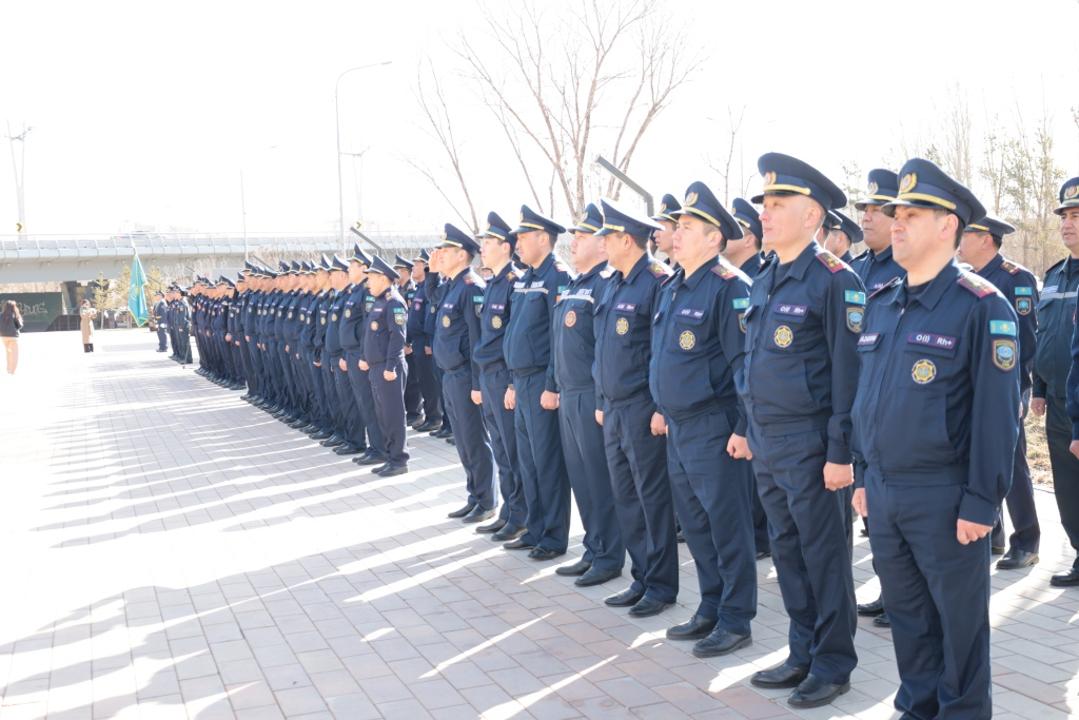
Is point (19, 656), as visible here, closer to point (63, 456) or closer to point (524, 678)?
point (524, 678)

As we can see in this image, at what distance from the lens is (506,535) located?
24.5ft

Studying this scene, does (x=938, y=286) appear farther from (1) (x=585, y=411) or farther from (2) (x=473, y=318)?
(2) (x=473, y=318)

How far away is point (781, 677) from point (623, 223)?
253 centimetres

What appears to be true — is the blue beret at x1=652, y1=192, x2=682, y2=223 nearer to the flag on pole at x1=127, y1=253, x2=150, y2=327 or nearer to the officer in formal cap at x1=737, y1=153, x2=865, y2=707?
the officer in formal cap at x1=737, y1=153, x2=865, y2=707

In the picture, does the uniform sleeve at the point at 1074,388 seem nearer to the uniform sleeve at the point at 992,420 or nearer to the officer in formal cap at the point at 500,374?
the uniform sleeve at the point at 992,420

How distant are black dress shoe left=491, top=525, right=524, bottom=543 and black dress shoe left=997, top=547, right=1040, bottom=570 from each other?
314cm

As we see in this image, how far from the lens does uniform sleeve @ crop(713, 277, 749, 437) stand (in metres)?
4.90

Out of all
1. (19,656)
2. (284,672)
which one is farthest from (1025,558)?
(19,656)

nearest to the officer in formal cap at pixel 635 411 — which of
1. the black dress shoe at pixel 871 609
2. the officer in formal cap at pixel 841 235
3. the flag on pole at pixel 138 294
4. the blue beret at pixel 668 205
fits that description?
the black dress shoe at pixel 871 609

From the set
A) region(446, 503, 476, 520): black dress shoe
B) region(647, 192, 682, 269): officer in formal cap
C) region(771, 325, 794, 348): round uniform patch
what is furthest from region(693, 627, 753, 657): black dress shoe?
region(446, 503, 476, 520): black dress shoe

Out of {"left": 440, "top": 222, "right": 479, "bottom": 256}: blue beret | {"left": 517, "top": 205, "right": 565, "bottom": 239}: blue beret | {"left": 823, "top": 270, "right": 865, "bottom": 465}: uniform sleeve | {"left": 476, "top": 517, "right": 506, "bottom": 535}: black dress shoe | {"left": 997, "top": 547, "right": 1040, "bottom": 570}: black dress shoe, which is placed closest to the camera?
{"left": 823, "top": 270, "right": 865, "bottom": 465}: uniform sleeve

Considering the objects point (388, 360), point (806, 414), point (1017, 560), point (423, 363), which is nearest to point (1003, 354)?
point (806, 414)

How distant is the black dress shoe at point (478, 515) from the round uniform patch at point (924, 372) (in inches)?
193

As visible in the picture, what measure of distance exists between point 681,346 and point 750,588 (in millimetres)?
1218
